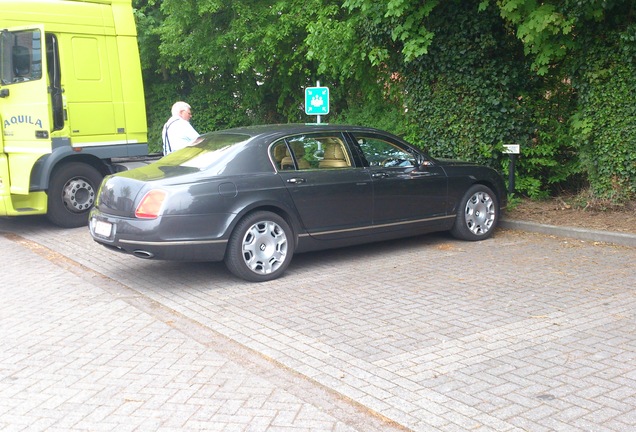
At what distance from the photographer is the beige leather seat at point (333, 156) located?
7.99m

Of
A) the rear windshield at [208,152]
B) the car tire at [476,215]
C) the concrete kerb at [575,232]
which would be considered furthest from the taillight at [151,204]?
the concrete kerb at [575,232]

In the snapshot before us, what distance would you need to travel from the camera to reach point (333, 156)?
805cm

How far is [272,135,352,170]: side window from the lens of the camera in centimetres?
767

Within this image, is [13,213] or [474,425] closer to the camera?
[474,425]

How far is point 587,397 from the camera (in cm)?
427

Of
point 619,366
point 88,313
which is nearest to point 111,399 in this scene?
point 88,313

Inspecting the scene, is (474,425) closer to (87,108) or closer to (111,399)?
(111,399)

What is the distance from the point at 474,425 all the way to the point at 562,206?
24.5 ft

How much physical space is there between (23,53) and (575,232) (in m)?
8.03

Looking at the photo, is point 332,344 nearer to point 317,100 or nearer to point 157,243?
point 157,243

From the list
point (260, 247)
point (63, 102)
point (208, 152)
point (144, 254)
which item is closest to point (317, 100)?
point (63, 102)

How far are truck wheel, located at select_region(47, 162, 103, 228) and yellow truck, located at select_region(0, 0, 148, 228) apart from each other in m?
0.01

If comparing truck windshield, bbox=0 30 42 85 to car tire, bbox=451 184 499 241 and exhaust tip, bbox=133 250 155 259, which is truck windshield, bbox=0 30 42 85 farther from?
car tire, bbox=451 184 499 241

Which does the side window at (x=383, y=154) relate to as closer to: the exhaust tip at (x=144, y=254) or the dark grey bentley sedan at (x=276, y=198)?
the dark grey bentley sedan at (x=276, y=198)
